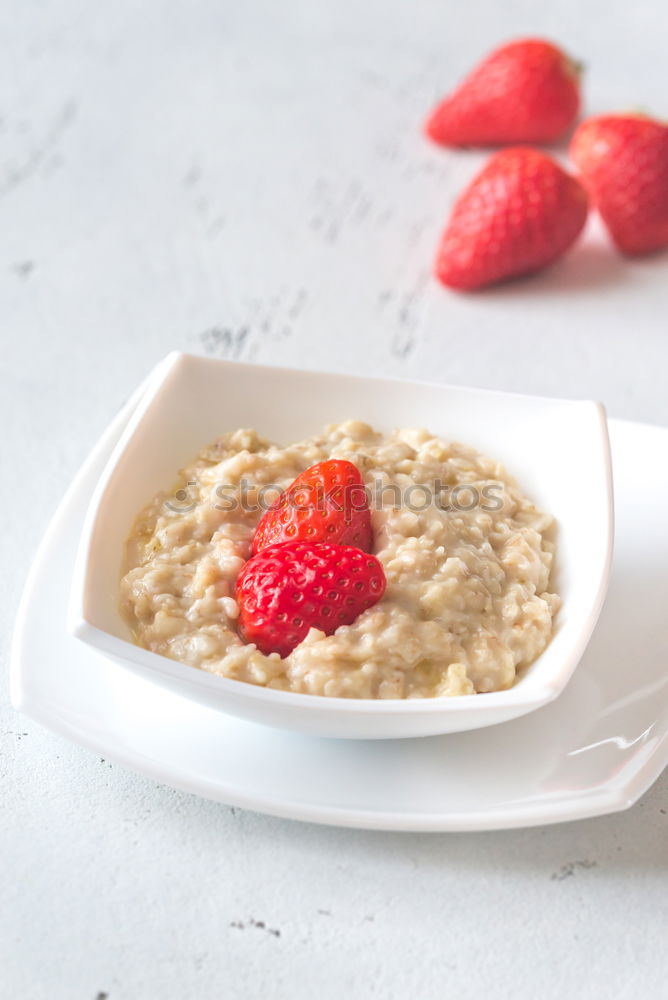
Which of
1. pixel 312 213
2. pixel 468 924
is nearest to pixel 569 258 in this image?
pixel 312 213

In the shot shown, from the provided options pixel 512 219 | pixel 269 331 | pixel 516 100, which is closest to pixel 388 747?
pixel 269 331

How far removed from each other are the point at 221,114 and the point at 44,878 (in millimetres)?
3216

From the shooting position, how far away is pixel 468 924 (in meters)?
1.87

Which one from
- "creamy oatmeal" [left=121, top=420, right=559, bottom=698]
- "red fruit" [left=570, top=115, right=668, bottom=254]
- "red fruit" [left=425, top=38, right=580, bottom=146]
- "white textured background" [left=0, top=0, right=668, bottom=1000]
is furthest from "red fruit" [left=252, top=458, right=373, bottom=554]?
"red fruit" [left=425, top=38, right=580, bottom=146]

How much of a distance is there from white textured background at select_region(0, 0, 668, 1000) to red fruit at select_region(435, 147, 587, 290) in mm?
121

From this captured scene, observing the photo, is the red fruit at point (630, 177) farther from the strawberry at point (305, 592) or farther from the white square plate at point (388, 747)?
the strawberry at point (305, 592)

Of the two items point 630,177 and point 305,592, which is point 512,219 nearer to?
point 630,177

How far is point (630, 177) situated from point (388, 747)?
226 centimetres

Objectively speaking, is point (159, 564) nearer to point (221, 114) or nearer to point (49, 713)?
point (49, 713)

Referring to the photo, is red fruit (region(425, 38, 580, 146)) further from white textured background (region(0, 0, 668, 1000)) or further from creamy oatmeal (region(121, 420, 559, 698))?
creamy oatmeal (region(121, 420, 559, 698))

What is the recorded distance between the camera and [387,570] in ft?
6.77

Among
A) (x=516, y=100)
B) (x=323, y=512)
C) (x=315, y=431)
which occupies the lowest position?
(x=315, y=431)

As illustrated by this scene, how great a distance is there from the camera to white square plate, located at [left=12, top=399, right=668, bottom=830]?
1871 millimetres

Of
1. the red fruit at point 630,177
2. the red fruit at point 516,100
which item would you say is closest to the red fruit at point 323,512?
the red fruit at point 630,177
